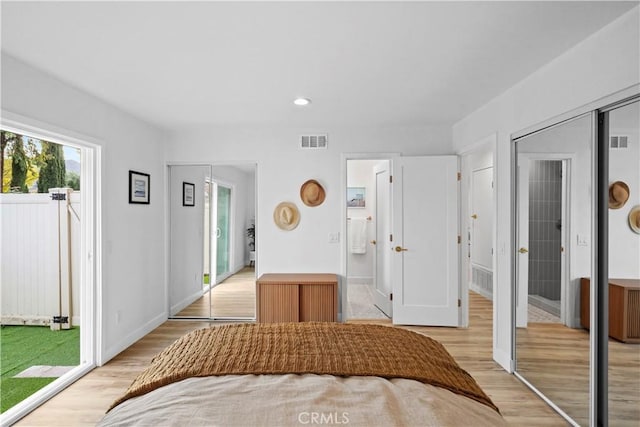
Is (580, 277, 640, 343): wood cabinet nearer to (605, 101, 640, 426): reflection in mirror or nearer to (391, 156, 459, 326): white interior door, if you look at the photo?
(605, 101, 640, 426): reflection in mirror

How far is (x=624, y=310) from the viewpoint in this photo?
200 centimetres

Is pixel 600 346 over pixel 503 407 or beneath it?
over

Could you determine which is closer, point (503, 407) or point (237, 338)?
point (237, 338)

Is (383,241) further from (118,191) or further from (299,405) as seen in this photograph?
(299,405)

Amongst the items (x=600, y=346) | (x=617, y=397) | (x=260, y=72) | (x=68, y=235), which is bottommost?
(x=617, y=397)

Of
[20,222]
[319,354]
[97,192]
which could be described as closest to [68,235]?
[20,222]

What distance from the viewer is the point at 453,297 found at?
4309 mm

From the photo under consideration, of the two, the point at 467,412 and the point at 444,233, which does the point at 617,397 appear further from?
the point at 444,233

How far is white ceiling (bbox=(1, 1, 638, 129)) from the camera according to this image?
1840 mm

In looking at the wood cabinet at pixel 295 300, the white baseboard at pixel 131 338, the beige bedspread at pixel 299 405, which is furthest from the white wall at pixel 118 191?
the beige bedspread at pixel 299 405

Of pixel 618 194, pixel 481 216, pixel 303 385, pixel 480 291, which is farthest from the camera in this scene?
pixel 481 216

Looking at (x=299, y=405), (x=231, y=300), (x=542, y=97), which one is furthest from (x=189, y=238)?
(x=542, y=97)

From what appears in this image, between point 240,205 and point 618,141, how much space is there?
3.89 metres

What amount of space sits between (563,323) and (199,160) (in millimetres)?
4174
